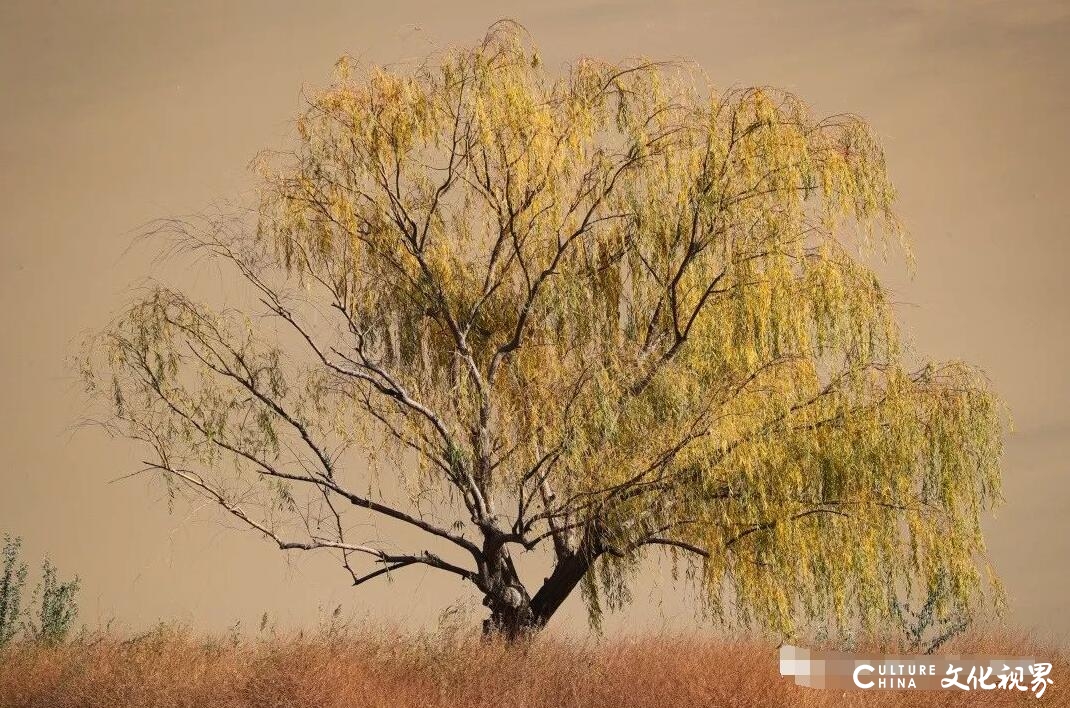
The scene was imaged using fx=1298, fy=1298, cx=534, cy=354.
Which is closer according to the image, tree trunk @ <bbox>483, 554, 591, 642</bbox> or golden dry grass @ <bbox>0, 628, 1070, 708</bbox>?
golden dry grass @ <bbox>0, 628, 1070, 708</bbox>

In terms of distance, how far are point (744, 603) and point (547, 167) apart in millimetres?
2836

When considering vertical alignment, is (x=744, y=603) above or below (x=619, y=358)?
below

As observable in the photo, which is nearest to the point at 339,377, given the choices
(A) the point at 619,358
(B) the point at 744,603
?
(A) the point at 619,358

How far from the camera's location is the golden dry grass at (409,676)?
23.1ft

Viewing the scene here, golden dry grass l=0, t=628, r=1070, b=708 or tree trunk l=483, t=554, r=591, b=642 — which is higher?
tree trunk l=483, t=554, r=591, b=642

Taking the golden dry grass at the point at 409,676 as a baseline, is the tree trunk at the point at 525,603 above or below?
above

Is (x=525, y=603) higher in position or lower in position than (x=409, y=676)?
higher

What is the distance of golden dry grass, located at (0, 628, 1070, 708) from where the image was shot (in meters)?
7.04

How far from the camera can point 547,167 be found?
791 cm

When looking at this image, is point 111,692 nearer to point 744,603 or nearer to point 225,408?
point 225,408

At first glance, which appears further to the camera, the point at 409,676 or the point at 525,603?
the point at 525,603

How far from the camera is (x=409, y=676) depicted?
24.3 feet

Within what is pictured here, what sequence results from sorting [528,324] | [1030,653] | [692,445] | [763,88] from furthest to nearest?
[1030,653] → [528,324] → [763,88] → [692,445]

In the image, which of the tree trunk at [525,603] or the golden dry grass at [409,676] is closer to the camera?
the golden dry grass at [409,676]
